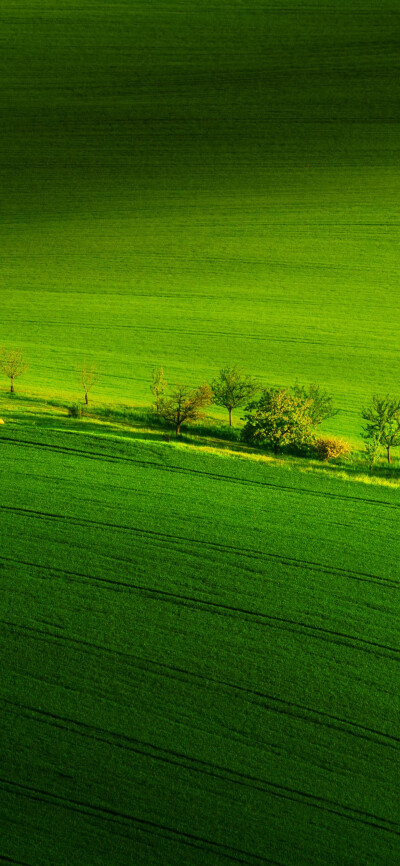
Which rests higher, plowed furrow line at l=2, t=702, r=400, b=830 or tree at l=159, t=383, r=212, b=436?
tree at l=159, t=383, r=212, b=436

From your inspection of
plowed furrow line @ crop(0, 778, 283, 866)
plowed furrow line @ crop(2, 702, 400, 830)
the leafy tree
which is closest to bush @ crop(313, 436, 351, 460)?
the leafy tree

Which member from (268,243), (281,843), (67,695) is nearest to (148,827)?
(281,843)

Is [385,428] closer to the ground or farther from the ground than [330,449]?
farther from the ground

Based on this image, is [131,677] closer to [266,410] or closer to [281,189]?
[266,410]

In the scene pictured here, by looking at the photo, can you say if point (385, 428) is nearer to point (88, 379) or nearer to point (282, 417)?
point (282, 417)

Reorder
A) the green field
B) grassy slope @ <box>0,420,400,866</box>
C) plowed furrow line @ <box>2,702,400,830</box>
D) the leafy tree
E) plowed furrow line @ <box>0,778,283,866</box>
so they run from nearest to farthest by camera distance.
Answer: plowed furrow line @ <box>0,778,283,866</box> → grassy slope @ <box>0,420,400,866</box> → plowed furrow line @ <box>2,702,400,830</box> → the green field → the leafy tree

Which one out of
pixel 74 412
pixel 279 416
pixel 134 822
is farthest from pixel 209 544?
pixel 74 412

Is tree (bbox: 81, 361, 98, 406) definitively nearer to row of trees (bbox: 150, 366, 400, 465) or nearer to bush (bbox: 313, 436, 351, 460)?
row of trees (bbox: 150, 366, 400, 465)

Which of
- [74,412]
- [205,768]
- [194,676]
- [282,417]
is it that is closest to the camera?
[205,768]
